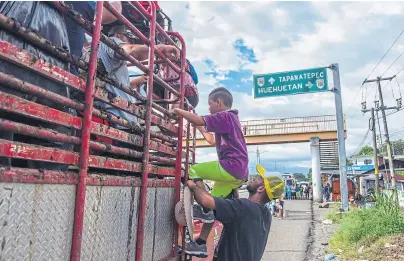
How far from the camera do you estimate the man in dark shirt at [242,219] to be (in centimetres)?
258

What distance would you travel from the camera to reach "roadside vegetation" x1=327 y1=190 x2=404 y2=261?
20.6 feet

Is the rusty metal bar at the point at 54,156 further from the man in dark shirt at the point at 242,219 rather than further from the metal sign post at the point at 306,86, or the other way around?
the metal sign post at the point at 306,86

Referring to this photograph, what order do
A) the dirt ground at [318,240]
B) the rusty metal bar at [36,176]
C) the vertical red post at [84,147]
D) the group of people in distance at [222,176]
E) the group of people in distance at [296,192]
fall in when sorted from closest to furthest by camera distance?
the rusty metal bar at [36,176], the vertical red post at [84,147], the group of people in distance at [222,176], the dirt ground at [318,240], the group of people in distance at [296,192]

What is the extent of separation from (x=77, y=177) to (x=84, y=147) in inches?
5.7

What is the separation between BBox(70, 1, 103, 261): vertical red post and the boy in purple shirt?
1053 mm

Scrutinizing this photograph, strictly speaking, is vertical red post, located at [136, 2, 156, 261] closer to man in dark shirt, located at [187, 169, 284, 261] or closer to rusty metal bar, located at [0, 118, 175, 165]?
rusty metal bar, located at [0, 118, 175, 165]

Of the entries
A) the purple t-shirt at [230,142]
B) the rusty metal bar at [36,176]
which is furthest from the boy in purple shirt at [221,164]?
the rusty metal bar at [36,176]

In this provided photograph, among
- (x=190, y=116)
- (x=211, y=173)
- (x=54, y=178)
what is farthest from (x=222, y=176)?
(x=54, y=178)

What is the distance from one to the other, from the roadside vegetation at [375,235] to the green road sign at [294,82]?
3.97 m

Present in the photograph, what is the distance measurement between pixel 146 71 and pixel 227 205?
119cm

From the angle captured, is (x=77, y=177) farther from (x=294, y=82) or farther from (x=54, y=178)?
(x=294, y=82)

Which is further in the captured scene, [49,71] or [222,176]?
[222,176]

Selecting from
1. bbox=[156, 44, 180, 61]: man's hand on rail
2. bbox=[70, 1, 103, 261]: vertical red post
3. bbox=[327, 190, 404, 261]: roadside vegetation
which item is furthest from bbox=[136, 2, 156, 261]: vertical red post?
bbox=[327, 190, 404, 261]: roadside vegetation

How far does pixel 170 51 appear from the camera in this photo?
277 centimetres
